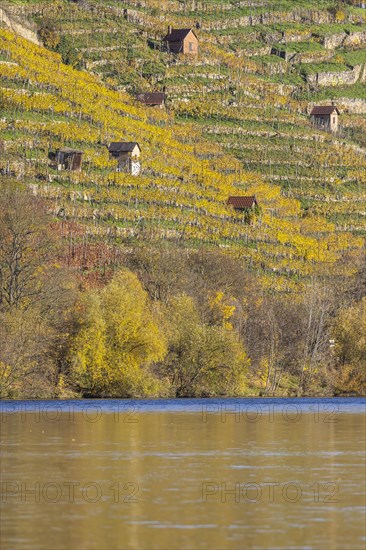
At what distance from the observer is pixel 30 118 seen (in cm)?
12975

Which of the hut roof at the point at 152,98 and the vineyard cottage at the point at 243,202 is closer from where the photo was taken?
the vineyard cottage at the point at 243,202

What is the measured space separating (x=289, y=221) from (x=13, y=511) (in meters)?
108

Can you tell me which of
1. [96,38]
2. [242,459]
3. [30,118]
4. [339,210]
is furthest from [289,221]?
[242,459]

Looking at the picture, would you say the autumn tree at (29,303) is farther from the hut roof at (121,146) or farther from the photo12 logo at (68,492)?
the hut roof at (121,146)

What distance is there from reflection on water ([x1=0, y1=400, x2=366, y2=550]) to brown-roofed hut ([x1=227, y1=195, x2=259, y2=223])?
73.8 meters

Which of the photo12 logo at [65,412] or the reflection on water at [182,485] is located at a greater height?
the reflection on water at [182,485]

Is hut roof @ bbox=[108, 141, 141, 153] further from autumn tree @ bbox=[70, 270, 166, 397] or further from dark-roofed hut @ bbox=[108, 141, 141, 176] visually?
autumn tree @ bbox=[70, 270, 166, 397]

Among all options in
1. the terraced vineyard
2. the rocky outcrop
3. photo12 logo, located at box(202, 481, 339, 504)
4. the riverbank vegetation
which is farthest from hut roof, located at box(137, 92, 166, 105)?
photo12 logo, located at box(202, 481, 339, 504)

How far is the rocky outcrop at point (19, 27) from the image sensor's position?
168 metres

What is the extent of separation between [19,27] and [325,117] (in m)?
38.8

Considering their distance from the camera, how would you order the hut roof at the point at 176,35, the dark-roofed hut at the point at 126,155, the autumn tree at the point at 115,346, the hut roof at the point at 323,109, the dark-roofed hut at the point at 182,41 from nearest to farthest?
the autumn tree at the point at 115,346 → the dark-roofed hut at the point at 126,155 → the dark-roofed hut at the point at 182,41 → the hut roof at the point at 176,35 → the hut roof at the point at 323,109

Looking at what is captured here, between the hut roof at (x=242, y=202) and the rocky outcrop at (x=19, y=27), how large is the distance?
43.3 metres

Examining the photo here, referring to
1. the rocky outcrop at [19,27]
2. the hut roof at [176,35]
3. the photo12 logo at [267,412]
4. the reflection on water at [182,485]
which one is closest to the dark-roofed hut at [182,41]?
the hut roof at [176,35]

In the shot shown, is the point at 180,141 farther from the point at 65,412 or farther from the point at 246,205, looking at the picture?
the point at 65,412
